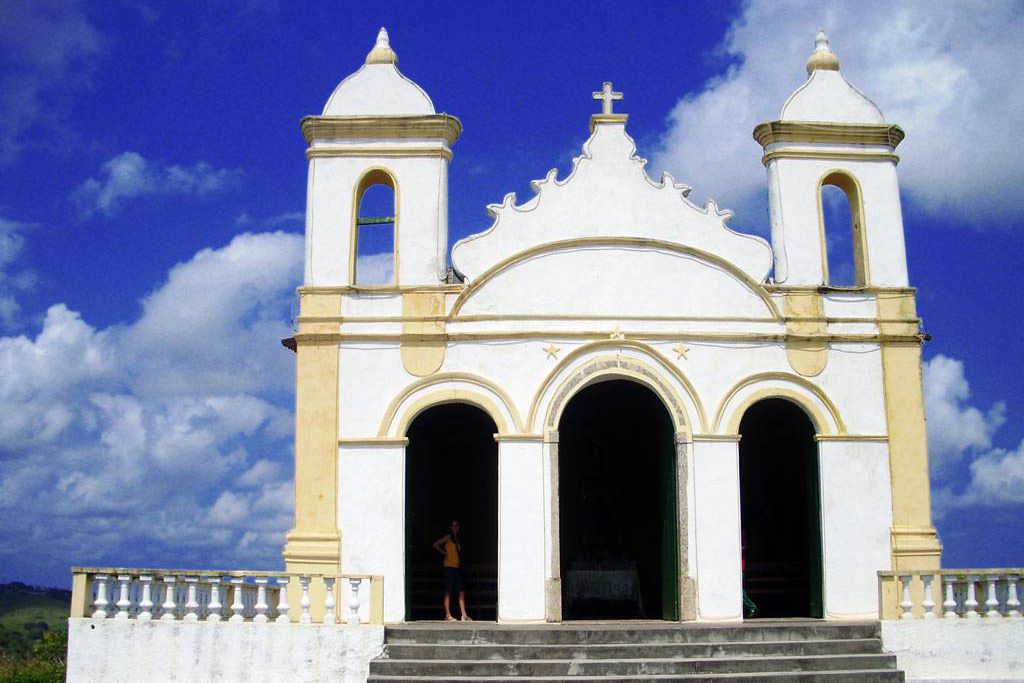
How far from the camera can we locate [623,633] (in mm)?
14672

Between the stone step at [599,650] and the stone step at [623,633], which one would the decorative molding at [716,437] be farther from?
the stone step at [599,650]

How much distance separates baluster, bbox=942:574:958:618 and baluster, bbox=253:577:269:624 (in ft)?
28.1

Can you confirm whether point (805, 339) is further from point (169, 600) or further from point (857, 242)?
point (169, 600)

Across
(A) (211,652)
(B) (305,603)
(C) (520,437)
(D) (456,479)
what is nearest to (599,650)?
(C) (520,437)

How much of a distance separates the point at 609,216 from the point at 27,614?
33.8 m

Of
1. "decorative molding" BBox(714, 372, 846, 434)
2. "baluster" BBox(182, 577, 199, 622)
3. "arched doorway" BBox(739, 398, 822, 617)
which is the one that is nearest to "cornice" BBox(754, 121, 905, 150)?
"decorative molding" BBox(714, 372, 846, 434)

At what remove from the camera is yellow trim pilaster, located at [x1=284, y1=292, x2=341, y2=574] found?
1596cm

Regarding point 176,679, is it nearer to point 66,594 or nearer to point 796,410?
point 796,410

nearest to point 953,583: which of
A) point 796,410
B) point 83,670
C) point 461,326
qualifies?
point 796,410

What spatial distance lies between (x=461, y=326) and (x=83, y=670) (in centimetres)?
650

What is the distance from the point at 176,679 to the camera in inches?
558

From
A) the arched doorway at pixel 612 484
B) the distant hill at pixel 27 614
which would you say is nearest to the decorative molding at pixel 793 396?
the arched doorway at pixel 612 484

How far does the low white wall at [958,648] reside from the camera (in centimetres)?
1488

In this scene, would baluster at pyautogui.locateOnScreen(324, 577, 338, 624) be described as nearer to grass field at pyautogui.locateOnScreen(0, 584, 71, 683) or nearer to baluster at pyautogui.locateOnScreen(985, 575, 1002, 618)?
grass field at pyautogui.locateOnScreen(0, 584, 71, 683)
